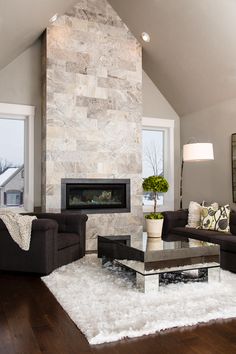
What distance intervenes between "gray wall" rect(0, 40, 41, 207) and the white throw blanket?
193 centimetres

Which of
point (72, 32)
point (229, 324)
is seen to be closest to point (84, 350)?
point (229, 324)

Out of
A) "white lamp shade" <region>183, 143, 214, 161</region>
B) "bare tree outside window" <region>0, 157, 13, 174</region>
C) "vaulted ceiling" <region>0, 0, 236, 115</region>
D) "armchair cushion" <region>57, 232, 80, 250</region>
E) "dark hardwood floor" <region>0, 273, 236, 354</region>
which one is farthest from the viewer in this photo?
"bare tree outside window" <region>0, 157, 13, 174</region>

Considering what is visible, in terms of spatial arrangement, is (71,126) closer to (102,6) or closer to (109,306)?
(102,6)

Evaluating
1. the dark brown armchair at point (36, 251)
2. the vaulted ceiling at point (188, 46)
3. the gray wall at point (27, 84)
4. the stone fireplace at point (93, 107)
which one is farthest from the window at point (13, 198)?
the vaulted ceiling at point (188, 46)

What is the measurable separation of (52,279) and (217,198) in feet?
11.2

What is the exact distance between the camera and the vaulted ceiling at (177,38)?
4.50m

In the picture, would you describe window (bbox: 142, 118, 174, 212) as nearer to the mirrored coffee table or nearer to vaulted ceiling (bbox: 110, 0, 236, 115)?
vaulted ceiling (bbox: 110, 0, 236, 115)

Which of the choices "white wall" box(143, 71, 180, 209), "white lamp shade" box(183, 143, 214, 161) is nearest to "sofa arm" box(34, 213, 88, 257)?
"white lamp shade" box(183, 143, 214, 161)

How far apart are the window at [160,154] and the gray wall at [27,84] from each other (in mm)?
2178

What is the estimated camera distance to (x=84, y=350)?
2.14 meters

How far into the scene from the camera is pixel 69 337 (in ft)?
7.61

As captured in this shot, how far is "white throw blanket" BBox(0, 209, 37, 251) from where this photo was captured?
377 centimetres

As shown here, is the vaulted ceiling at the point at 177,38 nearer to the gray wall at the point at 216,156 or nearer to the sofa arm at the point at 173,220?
the gray wall at the point at 216,156

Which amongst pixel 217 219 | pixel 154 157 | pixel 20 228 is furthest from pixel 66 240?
pixel 154 157
